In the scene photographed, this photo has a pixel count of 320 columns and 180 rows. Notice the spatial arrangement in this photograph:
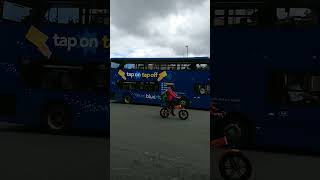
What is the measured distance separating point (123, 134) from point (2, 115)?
136 inches

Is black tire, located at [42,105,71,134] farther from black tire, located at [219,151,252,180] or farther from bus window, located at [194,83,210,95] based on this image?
bus window, located at [194,83,210,95]

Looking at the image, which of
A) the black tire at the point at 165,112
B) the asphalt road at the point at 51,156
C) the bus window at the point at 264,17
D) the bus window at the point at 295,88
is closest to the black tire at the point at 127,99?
the black tire at the point at 165,112

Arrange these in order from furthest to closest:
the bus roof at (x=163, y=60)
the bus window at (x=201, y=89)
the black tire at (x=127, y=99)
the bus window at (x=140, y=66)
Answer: the black tire at (x=127, y=99) < the bus window at (x=140, y=66) < the bus roof at (x=163, y=60) < the bus window at (x=201, y=89)

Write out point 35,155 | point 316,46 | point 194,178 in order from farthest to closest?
point 316,46 < point 35,155 < point 194,178

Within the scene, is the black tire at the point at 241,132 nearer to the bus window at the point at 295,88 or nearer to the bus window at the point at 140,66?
the bus window at the point at 295,88

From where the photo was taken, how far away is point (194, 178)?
18.5 ft

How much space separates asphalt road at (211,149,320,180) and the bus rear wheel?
439cm

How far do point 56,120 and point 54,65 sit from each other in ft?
5.15

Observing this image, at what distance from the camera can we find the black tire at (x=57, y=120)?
10586 mm

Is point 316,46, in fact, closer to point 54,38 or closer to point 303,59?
point 303,59

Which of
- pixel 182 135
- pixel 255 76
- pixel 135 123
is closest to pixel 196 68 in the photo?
pixel 135 123

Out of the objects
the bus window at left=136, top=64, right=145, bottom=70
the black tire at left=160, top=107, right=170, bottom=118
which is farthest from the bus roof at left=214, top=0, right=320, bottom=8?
the bus window at left=136, top=64, right=145, bottom=70

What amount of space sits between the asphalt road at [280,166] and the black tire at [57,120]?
4.37 m

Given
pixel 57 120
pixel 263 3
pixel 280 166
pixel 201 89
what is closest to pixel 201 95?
pixel 201 89
